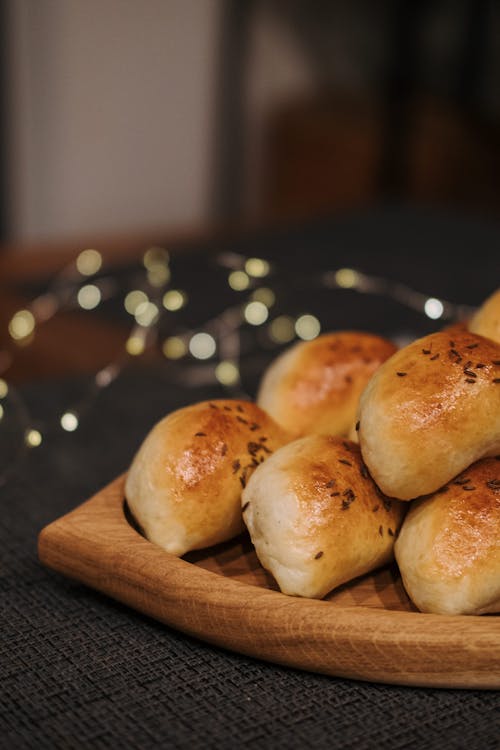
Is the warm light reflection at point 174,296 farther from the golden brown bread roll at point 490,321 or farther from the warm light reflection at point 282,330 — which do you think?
the golden brown bread roll at point 490,321

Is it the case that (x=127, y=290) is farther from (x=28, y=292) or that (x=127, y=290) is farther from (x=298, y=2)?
(x=298, y=2)

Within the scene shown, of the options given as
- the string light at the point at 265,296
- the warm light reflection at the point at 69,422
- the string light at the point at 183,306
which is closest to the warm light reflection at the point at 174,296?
the string light at the point at 183,306

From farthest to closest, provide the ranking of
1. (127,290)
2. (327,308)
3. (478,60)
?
1. (478,60)
2. (127,290)
3. (327,308)

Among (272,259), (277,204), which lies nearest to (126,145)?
(277,204)

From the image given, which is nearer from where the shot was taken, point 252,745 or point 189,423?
point 252,745

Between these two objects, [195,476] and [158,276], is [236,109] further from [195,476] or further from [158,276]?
[195,476]

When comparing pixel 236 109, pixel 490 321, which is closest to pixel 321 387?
pixel 490 321
